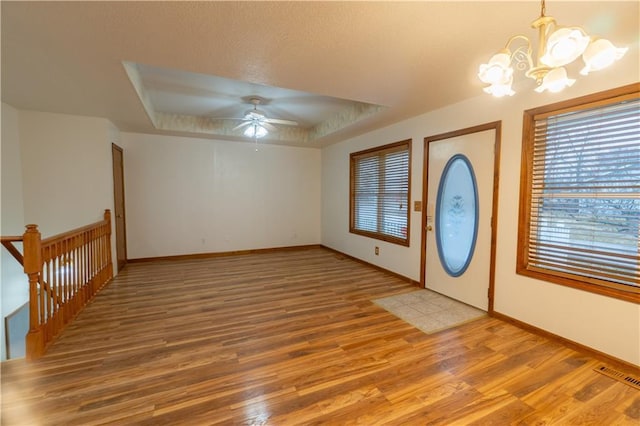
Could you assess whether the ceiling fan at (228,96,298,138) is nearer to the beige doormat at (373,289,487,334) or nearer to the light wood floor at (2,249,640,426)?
the light wood floor at (2,249,640,426)

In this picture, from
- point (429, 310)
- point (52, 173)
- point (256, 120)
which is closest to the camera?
point (429, 310)

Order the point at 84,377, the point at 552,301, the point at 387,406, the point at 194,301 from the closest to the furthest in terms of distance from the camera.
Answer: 1. the point at 387,406
2. the point at 84,377
3. the point at 552,301
4. the point at 194,301

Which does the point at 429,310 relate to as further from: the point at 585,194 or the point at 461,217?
the point at 585,194

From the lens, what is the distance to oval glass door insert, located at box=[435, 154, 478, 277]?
345 centimetres

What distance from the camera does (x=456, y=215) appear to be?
3652 mm

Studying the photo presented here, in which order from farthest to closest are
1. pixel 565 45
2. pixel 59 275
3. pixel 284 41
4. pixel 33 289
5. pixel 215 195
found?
pixel 215 195 < pixel 59 275 < pixel 33 289 < pixel 284 41 < pixel 565 45

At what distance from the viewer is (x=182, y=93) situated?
3895 mm

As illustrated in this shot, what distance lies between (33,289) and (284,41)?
113 inches

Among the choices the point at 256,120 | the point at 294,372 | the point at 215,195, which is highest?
the point at 256,120

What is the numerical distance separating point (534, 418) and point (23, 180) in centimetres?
612

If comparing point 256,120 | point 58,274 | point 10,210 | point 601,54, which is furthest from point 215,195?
point 601,54

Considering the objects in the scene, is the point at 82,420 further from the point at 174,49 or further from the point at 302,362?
the point at 174,49

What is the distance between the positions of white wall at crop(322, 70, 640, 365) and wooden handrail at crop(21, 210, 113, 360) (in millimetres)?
4175

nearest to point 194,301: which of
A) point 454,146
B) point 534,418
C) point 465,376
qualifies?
point 465,376
